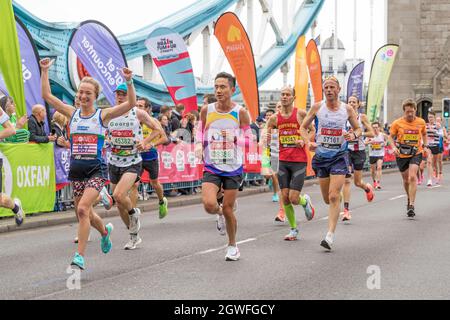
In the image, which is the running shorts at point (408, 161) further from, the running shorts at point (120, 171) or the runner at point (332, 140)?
the running shorts at point (120, 171)

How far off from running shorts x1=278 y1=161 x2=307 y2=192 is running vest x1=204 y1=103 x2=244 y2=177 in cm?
230

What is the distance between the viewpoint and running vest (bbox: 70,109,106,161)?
30.2ft

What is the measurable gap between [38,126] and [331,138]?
6.09 metres

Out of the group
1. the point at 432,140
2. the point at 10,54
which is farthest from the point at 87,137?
the point at 432,140

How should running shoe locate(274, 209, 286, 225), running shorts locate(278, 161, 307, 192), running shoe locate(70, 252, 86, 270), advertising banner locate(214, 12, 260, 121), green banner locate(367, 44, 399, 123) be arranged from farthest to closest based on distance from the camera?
green banner locate(367, 44, 399, 123) < advertising banner locate(214, 12, 260, 121) < running shoe locate(274, 209, 286, 225) < running shorts locate(278, 161, 307, 192) < running shoe locate(70, 252, 86, 270)

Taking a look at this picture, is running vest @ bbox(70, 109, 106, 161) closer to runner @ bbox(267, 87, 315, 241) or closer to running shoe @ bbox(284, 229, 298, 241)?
runner @ bbox(267, 87, 315, 241)

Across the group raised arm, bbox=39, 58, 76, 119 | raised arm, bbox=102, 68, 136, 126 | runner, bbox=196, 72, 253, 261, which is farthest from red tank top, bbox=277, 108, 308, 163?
raised arm, bbox=39, 58, 76, 119

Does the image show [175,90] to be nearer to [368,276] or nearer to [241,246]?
[241,246]

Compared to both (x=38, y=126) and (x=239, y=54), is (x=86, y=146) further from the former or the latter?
(x=239, y=54)

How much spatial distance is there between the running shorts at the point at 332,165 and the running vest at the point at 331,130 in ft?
0.16

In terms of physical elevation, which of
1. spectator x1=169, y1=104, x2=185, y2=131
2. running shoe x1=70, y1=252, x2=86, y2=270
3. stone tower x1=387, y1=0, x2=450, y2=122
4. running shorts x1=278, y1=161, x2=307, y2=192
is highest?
stone tower x1=387, y1=0, x2=450, y2=122
